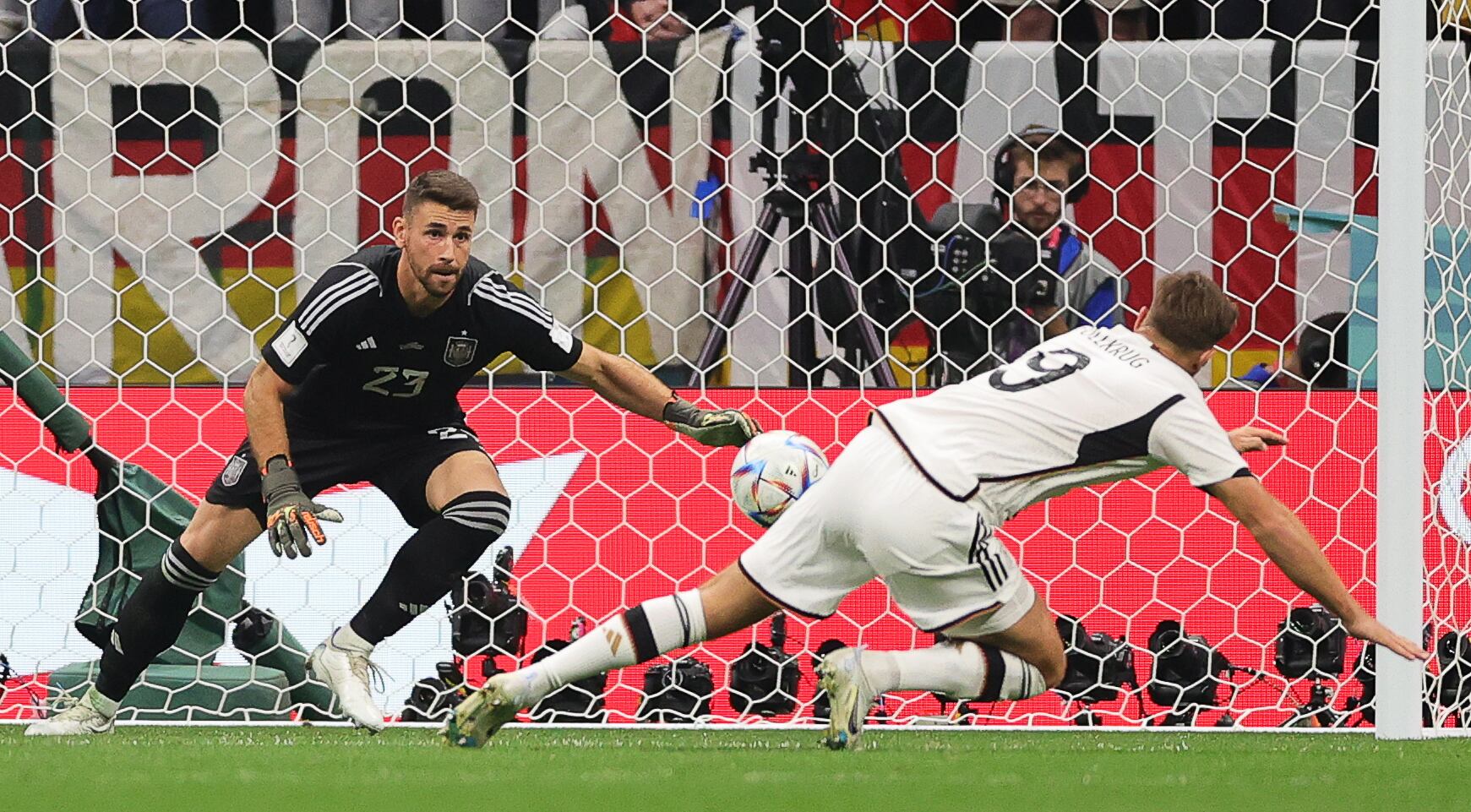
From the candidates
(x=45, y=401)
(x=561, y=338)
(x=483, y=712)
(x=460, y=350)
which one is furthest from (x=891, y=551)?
(x=45, y=401)

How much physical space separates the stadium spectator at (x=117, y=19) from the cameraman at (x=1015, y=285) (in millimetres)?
2450

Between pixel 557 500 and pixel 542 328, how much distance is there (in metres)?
1.03

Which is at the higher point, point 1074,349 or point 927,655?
point 1074,349

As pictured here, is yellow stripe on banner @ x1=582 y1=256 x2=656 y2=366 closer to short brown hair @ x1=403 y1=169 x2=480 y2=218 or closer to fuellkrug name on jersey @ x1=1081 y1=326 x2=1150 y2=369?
short brown hair @ x1=403 y1=169 x2=480 y2=218

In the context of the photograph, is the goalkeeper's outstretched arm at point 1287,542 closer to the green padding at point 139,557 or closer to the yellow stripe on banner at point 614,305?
the yellow stripe on banner at point 614,305

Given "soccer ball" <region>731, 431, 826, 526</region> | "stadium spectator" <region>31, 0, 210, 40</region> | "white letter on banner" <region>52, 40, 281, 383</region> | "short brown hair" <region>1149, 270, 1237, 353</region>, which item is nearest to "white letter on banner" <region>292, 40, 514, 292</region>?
"white letter on banner" <region>52, 40, 281, 383</region>

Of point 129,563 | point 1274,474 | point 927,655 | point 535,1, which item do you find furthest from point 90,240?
point 1274,474

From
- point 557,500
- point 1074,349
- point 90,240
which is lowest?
point 557,500

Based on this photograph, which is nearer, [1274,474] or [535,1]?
[1274,474]

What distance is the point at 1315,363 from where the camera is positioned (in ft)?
19.7

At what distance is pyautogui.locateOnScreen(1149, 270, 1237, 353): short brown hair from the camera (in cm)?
399

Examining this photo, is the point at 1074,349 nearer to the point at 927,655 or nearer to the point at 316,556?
the point at 927,655

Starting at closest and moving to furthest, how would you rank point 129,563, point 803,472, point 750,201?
point 803,472, point 129,563, point 750,201

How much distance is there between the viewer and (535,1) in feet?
20.6
